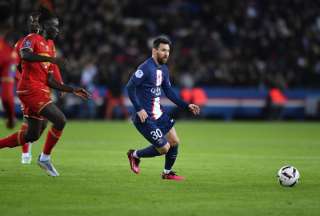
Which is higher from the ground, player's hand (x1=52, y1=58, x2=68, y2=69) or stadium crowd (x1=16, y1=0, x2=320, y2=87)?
player's hand (x1=52, y1=58, x2=68, y2=69)

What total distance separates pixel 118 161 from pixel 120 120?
55.7ft

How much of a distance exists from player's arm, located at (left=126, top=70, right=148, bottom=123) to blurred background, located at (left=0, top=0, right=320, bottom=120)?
61.5 ft

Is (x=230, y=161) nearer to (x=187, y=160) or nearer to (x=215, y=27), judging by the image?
(x=187, y=160)

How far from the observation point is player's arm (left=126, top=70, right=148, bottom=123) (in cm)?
1148

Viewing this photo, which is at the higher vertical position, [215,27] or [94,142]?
[215,27]

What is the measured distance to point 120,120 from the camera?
104ft

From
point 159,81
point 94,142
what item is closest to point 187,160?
point 159,81

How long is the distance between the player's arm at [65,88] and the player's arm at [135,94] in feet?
2.05

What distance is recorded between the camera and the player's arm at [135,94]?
11.5 meters

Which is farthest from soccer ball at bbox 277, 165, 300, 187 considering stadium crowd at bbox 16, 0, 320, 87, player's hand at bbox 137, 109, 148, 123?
stadium crowd at bbox 16, 0, 320, 87

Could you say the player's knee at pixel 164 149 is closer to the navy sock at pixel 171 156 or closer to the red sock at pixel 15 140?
the navy sock at pixel 171 156

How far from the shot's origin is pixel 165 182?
11453 mm

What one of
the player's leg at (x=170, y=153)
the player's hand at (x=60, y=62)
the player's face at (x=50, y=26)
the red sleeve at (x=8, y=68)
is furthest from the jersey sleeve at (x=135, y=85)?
the red sleeve at (x=8, y=68)

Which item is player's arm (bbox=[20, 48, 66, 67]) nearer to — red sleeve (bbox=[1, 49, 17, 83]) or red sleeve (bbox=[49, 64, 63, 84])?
red sleeve (bbox=[49, 64, 63, 84])
